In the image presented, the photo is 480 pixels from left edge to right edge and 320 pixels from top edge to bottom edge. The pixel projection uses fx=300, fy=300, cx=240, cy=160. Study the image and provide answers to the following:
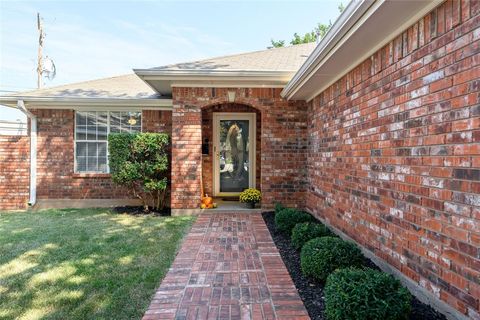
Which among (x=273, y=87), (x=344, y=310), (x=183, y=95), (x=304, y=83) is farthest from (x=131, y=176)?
(x=344, y=310)

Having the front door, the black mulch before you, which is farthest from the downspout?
the front door

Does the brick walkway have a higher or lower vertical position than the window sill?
lower

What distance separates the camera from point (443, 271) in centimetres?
229

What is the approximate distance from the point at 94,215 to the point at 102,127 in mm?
2468

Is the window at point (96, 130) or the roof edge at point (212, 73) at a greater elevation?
the roof edge at point (212, 73)

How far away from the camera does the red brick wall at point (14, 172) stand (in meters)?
7.80

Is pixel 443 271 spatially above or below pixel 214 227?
above

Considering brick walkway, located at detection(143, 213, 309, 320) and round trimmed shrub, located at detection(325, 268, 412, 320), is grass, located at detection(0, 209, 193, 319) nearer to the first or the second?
brick walkway, located at detection(143, 213, 309, 320)

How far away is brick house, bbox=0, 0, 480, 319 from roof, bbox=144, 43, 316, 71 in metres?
0.05

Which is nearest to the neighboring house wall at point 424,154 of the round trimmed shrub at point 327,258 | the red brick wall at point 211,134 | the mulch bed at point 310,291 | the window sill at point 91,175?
the mulch bed at point 310,291

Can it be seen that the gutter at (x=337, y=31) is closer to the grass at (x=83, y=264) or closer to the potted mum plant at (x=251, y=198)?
the potted mum plant at (x=251, y=198)

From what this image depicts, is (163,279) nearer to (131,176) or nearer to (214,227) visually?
(214,227)

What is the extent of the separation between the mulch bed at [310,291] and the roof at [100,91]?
552 cm

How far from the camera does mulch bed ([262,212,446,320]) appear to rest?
2.37 m
